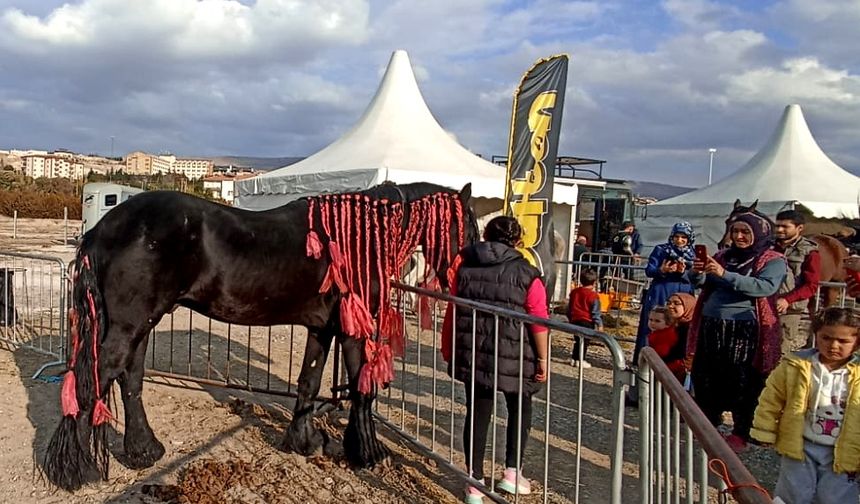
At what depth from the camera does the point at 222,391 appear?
5.32 meters

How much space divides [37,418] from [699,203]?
13519 millimetres

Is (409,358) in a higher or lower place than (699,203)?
lower

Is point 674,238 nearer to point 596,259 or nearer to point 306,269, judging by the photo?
point 306,269

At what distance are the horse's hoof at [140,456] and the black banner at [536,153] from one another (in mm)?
4081

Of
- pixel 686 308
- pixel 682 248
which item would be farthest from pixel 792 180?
pixel 686 308

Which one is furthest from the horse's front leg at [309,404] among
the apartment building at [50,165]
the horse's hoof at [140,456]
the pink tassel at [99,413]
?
the apartment building at [50,165]

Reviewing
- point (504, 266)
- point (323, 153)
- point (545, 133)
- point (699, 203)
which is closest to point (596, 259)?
point (699, 203)

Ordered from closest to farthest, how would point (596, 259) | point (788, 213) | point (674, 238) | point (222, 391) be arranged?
point (788, 213)
point (674, 238)
point (222, 391)
point (596, 259)

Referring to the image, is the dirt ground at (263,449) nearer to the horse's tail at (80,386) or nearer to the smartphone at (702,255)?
the horse's tail at (80,386)

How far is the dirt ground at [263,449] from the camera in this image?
11.1ft

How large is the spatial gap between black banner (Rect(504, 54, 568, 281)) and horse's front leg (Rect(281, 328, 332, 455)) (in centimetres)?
314

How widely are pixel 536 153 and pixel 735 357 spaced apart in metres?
3.63

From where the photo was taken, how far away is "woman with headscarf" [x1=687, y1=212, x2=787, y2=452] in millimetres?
3521

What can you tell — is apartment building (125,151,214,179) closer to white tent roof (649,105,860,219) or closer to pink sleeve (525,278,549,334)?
white tent roof (649,105,860,219)
